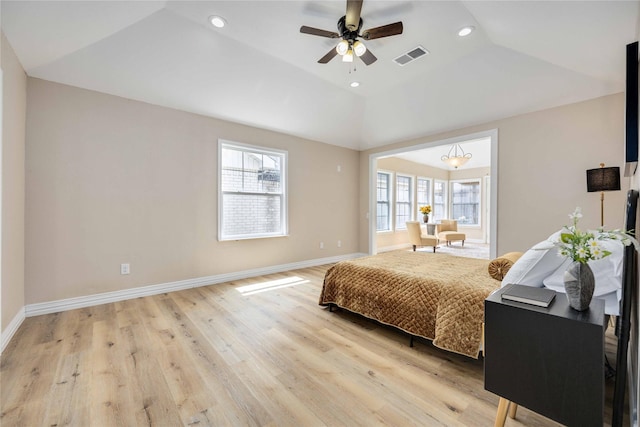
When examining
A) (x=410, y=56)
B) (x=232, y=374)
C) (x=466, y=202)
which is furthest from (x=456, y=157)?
(x=232, y=374)

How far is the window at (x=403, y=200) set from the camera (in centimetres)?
772

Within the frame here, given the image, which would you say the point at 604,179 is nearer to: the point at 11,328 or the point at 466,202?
the point at 11,328

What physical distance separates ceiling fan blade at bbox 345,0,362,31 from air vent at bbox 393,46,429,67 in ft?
3.72

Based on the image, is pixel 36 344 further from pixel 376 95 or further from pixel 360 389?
pixel 376 95

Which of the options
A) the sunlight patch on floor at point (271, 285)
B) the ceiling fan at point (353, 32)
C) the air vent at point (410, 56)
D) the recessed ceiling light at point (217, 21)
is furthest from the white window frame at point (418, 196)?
the recessed ceiling light at point (217, 21)

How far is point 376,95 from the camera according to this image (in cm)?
456

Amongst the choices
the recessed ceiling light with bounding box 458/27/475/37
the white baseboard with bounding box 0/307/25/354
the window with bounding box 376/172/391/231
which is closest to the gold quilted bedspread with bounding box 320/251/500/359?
the recessed ceiling light with bounding box 458/27/475/37

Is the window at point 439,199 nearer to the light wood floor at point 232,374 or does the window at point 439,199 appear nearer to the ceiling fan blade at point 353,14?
the light wood floor at point 232,374

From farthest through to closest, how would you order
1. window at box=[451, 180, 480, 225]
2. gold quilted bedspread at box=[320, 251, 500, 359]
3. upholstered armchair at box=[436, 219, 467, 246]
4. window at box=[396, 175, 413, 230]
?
1. window at box=[451, 180, 480, 225]
2. window at box=[396, 175, 413, 230]
3. upholstered armchair at box=[436, 219, 467, 246]
4. gold quilted bedspread at box=[320, 251, 500, 359]

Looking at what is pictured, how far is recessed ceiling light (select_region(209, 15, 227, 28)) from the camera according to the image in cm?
275

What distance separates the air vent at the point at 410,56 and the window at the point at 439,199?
601 cm

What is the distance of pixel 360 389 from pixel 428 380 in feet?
1.61

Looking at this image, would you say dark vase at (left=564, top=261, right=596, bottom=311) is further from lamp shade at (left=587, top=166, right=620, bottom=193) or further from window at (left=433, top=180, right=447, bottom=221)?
window at (left=433, top=180, right=447, bottom=221)

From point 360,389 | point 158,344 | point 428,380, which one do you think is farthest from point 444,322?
point 158,344
